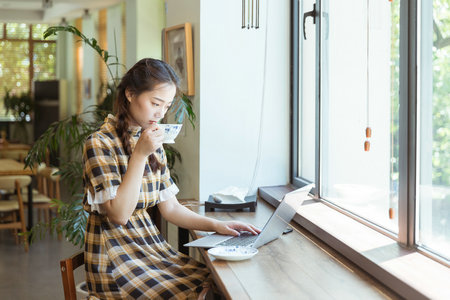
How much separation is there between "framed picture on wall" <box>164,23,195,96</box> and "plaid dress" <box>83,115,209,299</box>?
1272mm

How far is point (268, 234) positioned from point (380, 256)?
47 centimetres

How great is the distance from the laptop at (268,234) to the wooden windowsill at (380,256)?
0.54ft

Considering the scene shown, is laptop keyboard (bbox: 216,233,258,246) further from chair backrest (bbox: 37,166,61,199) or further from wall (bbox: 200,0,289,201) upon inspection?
chair backrest (bbox: 37,166,61,199)

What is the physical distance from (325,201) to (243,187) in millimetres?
648

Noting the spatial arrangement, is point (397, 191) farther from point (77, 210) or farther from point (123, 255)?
point (77, 210)

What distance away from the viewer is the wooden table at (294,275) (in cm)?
177

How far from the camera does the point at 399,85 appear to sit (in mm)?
2193

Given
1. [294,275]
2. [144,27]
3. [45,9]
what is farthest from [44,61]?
[294,275]

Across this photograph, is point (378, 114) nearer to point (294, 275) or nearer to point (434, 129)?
point (434, 129)

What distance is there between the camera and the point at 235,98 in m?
3.56

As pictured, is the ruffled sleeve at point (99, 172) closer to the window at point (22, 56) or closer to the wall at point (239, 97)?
the wall at point (239, 97)

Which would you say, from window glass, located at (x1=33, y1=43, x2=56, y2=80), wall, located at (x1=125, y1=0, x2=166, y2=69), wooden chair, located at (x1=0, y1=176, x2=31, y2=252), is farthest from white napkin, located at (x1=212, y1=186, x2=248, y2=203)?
window glass, located at (x1=33, y1=43, x2=56, y2=80)

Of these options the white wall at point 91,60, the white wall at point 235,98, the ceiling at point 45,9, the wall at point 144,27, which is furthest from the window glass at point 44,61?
the white wall at point 235,98

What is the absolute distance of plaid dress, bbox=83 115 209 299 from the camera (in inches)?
84.0
